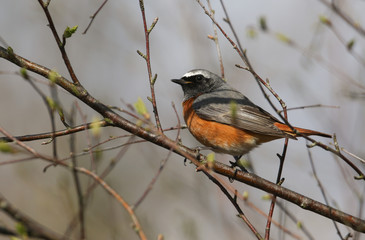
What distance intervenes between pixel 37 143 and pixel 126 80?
125 inches

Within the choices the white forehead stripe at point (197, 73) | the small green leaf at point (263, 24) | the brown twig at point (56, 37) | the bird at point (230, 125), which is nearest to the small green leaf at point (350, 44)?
the small green leaf at point (263, 24)

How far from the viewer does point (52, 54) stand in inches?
474

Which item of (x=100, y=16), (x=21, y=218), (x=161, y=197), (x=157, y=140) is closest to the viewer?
(x=21, y=218)

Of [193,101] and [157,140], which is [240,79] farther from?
[157,140]

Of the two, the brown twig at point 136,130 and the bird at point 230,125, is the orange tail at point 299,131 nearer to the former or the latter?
the bird at point 230,125

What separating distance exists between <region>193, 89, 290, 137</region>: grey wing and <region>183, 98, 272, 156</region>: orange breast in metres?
0.10

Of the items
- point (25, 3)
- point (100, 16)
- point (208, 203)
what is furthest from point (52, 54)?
point (208, 203)

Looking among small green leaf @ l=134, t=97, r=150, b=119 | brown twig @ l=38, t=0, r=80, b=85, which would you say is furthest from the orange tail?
brown twig @ l=38, t=0, r=80, b=85

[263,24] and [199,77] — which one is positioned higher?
[199,77]

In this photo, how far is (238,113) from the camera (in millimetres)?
6352

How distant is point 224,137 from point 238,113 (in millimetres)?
511

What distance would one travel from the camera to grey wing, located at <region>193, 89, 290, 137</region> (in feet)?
19.2

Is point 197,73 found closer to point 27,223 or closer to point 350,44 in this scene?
point 350,44

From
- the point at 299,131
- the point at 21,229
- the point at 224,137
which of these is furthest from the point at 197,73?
the point at 21,229
